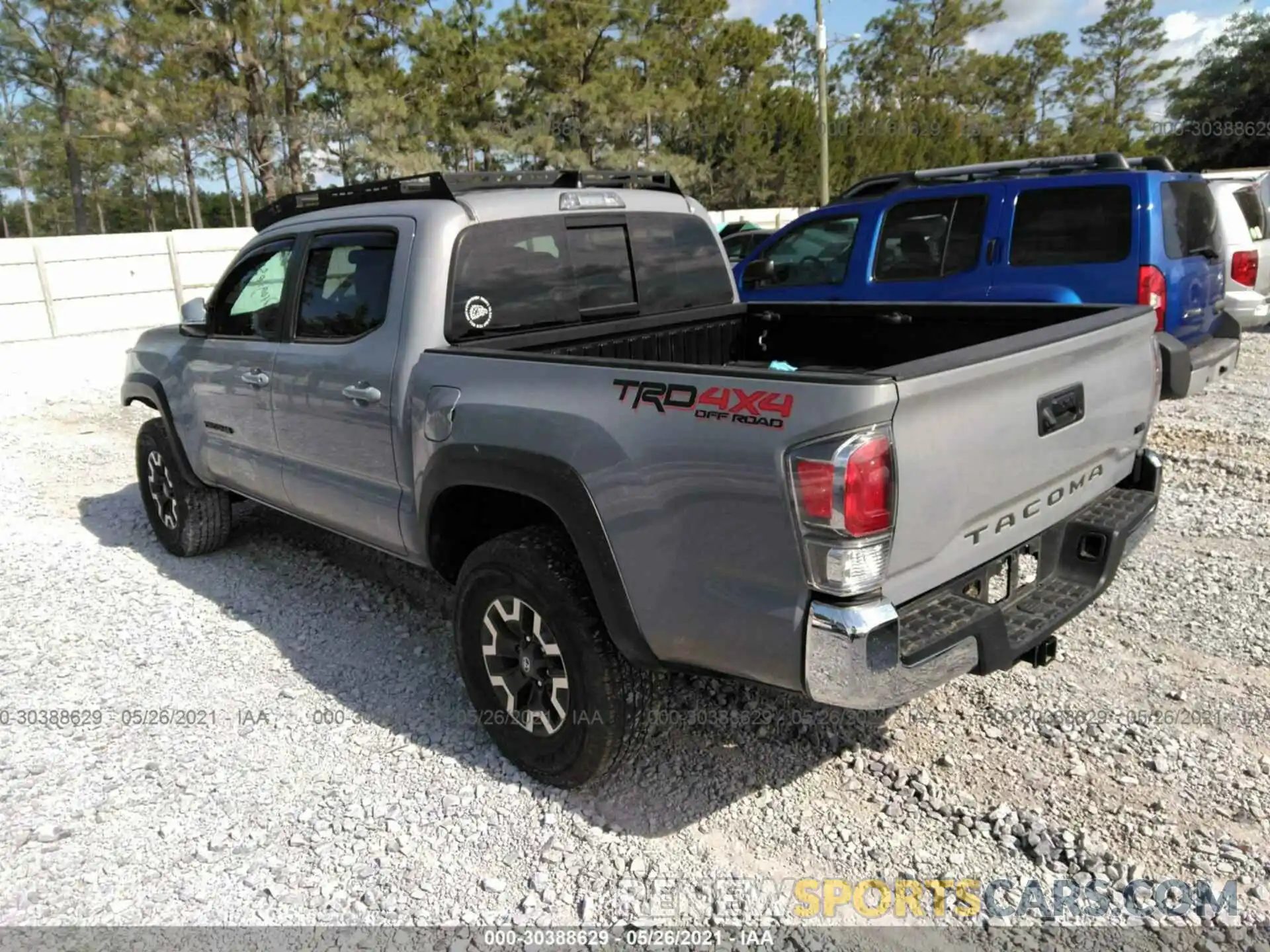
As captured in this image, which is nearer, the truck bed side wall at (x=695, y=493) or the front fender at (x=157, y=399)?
the truck bed side wall at (x=695, y=493)

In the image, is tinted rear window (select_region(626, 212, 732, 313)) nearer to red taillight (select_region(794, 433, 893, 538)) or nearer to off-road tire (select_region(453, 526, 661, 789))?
off-road tire (select_region(453, 526, 661, 789))

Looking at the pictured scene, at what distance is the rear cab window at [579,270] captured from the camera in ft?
11.6

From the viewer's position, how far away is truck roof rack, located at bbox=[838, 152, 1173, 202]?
23.1ft

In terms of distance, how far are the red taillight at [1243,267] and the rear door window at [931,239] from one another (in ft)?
9.40

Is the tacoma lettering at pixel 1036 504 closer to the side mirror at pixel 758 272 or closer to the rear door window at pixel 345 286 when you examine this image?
the rear door window at pixel 345 286

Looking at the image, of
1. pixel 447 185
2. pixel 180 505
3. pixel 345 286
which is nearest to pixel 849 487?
pixel 447 185

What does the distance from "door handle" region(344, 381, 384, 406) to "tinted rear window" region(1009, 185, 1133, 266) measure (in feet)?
17.4

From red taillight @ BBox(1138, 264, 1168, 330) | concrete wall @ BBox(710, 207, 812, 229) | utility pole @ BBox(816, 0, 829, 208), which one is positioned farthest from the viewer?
concrete wall @ BBox(710, 207, 812, 229)

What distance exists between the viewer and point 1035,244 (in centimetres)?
693

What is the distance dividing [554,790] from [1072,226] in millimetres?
5734

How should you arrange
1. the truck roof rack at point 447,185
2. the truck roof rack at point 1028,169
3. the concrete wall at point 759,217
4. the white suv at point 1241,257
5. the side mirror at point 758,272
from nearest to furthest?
the truck roof rack at point 447,185 < the truck roof rack at point 1028,169 < the side mirror at point 758,272 < the white suv at point 1241,257 < the concrete wall at point 759,217

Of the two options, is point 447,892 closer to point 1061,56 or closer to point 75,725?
point 75,725

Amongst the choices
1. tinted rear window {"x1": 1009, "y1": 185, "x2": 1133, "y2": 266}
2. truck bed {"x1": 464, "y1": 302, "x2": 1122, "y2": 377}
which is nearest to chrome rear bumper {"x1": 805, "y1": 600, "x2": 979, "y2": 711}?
truck bed {"x1": 464, "y1": 302, "x2": 1122, "y2": 377}

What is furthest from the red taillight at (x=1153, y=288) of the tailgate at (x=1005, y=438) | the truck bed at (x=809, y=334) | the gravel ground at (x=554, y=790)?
the tailgate at (x=1005, y=438)
